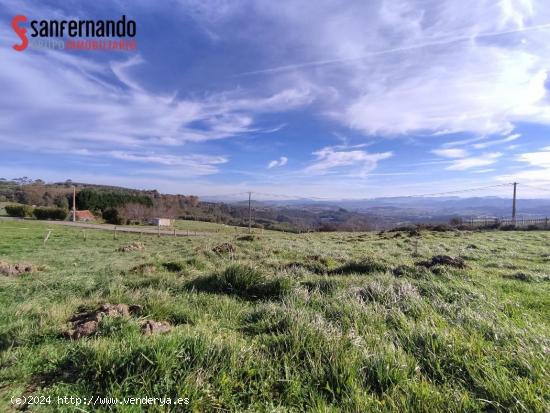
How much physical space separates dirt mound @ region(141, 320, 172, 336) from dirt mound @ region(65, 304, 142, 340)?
0.41 meters

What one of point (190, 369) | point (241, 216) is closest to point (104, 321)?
point (190, 369)

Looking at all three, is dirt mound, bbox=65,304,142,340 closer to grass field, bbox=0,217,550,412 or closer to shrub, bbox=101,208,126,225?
grass field, bbox=0,217,550,412

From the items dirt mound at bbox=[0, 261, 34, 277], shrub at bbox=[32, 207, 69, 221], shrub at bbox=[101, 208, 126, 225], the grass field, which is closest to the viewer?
the grass field

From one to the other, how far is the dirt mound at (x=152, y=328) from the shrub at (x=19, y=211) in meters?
56.6

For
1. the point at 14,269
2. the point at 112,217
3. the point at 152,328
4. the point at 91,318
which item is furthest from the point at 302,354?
the point at 112,217

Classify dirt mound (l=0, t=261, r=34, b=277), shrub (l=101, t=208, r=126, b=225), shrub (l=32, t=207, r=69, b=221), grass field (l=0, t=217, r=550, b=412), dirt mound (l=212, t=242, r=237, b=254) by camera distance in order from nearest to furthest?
grass field (l=0, t=217, r=550, b=412), dirt mound (l=0, t=261, r=34, b=277), dirt mound (l=212, t=242, r=237, b=254), shrub (l=32, t=207, r=69, b=221), shrub (l=101, t=208, r=126, b=225)

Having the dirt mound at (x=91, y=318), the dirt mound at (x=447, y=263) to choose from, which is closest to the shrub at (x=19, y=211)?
the dirt mound at (x=91, y=318)

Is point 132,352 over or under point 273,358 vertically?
over

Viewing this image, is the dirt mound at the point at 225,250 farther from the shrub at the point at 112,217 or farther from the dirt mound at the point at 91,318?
the shrub at the point at 112,217

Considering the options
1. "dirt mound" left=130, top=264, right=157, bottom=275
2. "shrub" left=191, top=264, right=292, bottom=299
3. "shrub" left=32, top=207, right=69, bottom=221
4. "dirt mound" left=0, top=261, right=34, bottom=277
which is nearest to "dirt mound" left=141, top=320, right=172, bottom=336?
"shrub" left=191, top=264, right=292, bottom=299

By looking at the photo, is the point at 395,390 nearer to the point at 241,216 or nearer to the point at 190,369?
the point at 190,369

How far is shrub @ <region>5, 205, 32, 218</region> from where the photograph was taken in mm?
47625

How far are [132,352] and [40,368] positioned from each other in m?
0.85

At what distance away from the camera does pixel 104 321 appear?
135 inches
